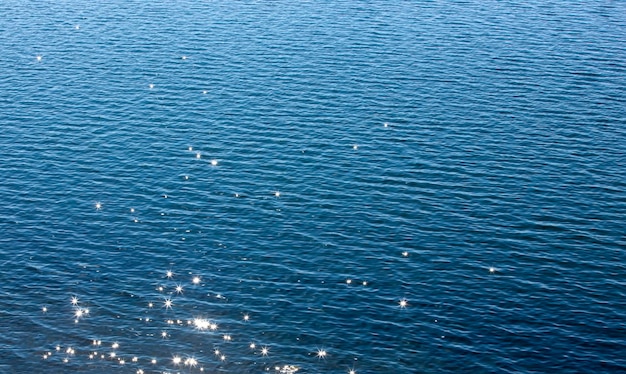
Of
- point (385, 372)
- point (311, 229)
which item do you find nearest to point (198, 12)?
point (311, 229)

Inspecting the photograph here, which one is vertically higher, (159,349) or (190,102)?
(190,102)

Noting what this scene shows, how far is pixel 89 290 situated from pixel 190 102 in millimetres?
49111

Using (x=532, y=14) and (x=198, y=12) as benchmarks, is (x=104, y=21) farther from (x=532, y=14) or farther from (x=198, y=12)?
(x=532, y=14)

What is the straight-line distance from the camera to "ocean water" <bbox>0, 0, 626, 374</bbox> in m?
73.5

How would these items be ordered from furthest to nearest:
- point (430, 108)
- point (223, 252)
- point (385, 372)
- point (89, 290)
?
point (430, 108), point (223, 252), point (89, 290), point (385, 372)

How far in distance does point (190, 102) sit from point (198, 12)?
48708 millimetres

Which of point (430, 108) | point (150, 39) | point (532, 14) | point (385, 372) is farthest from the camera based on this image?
point (532, 14)

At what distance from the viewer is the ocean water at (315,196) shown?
241 feet

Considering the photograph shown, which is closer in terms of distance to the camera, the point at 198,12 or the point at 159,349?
the point at 159,349

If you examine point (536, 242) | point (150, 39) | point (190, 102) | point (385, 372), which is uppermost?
point (150, 39)

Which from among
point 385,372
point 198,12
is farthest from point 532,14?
point 385,372

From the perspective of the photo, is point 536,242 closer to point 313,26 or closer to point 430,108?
point 430,108

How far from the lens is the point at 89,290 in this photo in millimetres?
80250

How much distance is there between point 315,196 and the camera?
96688 millimetres
